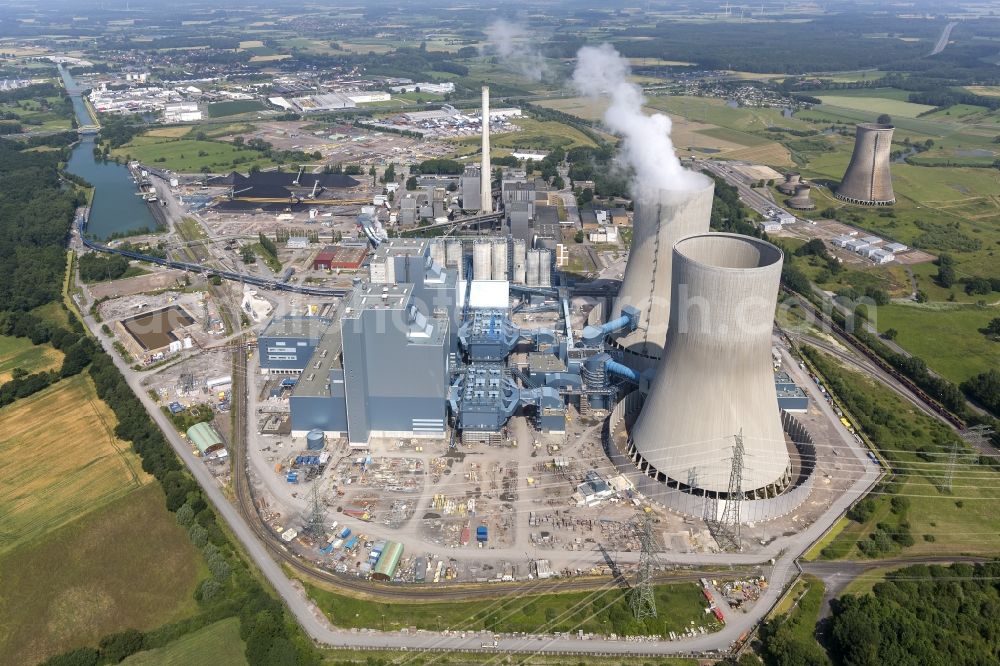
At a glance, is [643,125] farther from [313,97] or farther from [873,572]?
[313,97]

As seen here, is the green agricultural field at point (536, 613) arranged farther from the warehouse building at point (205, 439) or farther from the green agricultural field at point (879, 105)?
the green agricultural field at point (879, 105)

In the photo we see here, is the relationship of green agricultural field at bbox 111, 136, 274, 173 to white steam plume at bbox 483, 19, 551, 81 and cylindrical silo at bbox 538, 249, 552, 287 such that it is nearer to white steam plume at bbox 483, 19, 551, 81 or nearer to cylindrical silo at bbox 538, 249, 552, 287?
white steam plume at bbox 483, 19, 551, 81

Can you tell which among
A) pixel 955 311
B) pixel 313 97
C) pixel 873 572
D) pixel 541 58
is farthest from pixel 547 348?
pixel 313 97

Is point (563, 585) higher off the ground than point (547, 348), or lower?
lower

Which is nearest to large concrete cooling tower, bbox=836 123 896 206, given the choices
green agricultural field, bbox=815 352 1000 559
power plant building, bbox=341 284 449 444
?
green agricultural field, bbox=815 352 1000 559

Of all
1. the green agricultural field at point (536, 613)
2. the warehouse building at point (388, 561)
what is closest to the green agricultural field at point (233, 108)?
the warehouse building at point (388, 561)

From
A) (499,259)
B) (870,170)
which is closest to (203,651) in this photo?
(499,259)

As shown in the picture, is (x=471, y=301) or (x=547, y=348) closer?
(x=547, y=348)
